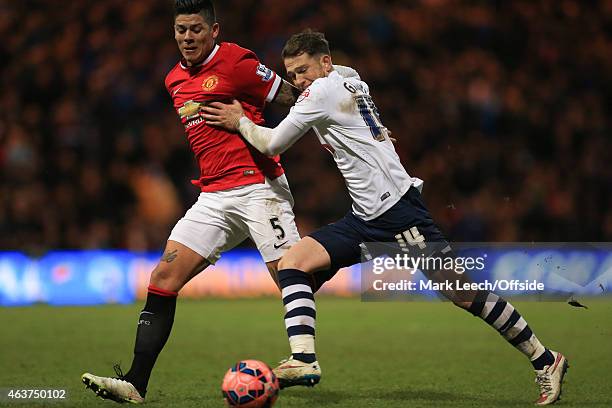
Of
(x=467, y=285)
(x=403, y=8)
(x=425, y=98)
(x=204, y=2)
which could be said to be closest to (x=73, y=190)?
Result: (x=425, y=98)

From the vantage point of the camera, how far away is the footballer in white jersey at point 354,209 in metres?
5.64

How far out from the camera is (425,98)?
48.5 ft

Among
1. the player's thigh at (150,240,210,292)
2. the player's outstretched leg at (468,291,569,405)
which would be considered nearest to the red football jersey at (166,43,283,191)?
the player's thigh at (150,240,210,292)

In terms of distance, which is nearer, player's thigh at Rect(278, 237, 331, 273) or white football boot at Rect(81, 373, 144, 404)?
white football boot at Rect(81, 373, 144, 404)

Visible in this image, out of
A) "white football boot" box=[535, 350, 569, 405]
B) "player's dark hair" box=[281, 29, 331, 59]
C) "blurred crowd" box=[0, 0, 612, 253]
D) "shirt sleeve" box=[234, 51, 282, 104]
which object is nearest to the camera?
"white football boot" box=[535, 350, 569, 405]

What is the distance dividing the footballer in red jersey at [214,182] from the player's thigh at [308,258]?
13.4 inches

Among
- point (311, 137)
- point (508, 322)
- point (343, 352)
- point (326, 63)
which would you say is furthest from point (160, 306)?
point (311, 137)

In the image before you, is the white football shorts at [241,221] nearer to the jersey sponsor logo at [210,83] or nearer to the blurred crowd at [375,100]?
the jersey sponsor logo at [210,83]

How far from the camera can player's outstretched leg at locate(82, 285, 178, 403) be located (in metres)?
5.61

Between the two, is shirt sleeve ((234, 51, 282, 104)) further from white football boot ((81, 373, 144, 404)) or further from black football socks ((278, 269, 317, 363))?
white football boot ((81, 373, 144, 404))

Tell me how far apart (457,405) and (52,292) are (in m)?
8.27

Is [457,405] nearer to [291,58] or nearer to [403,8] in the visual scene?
[291,58]

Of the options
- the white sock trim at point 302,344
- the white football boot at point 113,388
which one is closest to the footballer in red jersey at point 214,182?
the white football boot at point 113,388

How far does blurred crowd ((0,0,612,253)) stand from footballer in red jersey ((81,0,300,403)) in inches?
272
